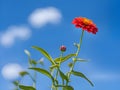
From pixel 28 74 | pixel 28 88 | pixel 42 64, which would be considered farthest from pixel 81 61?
pixel 42 64

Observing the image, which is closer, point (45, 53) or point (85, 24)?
point (45, 53)

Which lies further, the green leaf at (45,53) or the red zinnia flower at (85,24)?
the red zinnia flower at (85,24)

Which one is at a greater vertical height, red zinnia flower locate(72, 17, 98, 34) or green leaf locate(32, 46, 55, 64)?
red zinnia flower locate(72, 17, 98, 34)

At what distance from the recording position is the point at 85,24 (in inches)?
88.8

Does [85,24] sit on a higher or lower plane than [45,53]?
higher

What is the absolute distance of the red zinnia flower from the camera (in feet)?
7.28

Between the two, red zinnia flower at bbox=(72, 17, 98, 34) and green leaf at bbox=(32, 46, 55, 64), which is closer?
green leaf at bbox=(32, 46, 55, 64)

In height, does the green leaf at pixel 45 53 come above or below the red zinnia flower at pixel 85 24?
below

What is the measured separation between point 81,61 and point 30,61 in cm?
78

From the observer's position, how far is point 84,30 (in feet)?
7.34

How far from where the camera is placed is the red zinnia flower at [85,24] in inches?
87.4

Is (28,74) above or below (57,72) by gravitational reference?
above

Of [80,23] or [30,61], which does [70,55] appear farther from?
[30,61]

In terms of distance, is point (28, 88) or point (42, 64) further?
point (42, 64)
